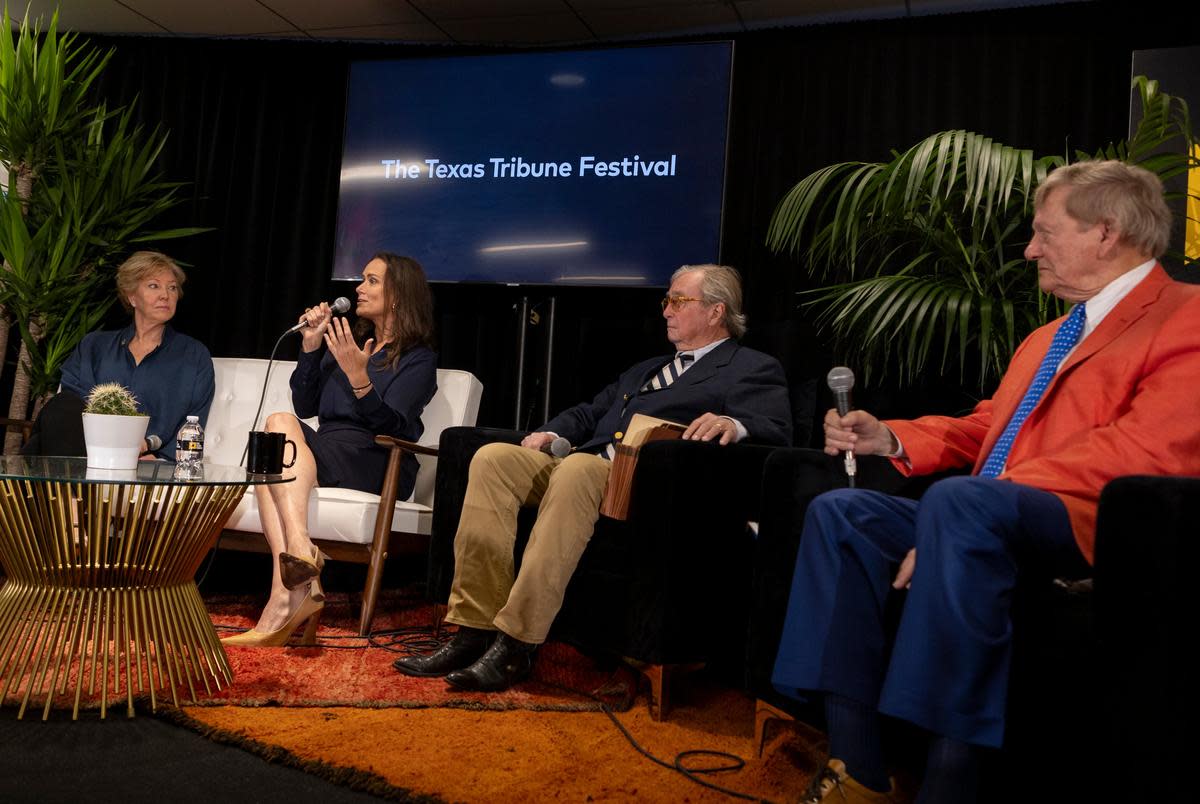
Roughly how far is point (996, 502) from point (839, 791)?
54cm

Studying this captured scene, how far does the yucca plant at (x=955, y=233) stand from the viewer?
2770 millimetres

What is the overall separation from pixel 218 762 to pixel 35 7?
434cm

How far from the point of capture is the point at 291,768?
1.86 m

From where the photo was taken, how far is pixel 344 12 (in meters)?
4.52

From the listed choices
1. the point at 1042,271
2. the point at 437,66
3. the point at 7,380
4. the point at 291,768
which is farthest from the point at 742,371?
the point at 7,380

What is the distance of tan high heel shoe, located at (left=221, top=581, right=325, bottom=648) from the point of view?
2754mm

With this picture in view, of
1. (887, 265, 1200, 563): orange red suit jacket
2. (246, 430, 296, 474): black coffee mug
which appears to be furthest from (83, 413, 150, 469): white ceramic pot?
(887, 265, 1200, 563): orange red suit jacket

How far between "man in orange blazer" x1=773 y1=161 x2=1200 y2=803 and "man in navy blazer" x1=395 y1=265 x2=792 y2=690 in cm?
77

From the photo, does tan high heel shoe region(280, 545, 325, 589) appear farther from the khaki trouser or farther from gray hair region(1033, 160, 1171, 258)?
gray hair region(1033, 160, 1171, 258)

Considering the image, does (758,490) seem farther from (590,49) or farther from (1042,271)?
(590,49)

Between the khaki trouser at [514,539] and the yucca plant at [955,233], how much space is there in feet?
3.33

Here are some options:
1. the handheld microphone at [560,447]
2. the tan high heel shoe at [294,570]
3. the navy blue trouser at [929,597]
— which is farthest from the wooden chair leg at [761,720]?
the tan high heel shoe at [294,570]

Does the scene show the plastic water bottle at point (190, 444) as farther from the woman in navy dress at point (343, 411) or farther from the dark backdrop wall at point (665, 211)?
the dark backdrop wall at point (665, 211)

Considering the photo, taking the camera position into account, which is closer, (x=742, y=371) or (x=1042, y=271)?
(x=1042, y=271)
